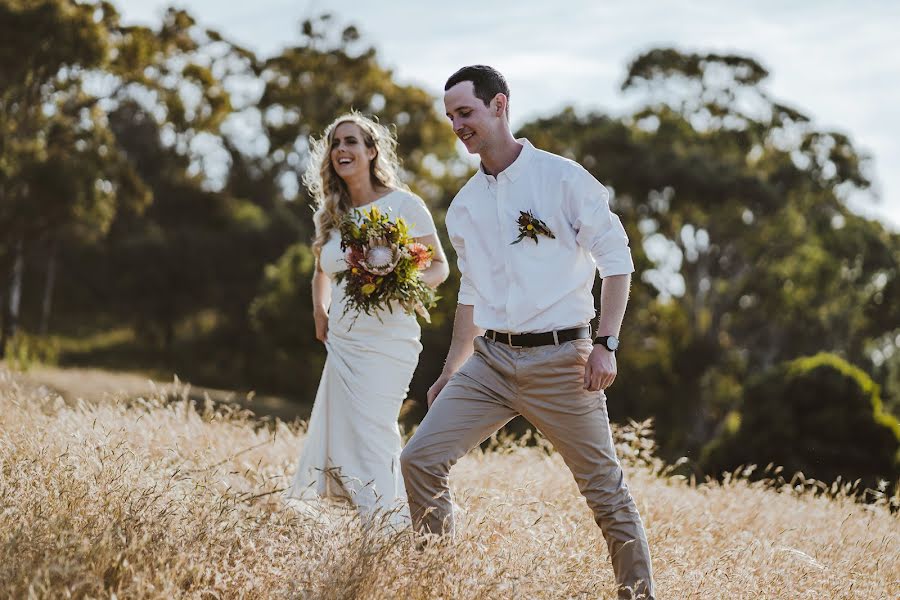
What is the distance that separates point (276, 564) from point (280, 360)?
19816 mm

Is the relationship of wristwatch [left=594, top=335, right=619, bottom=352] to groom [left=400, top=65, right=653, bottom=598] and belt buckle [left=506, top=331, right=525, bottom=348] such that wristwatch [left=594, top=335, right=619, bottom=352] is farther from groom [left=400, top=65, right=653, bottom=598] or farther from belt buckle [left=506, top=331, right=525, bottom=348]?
belt buckle [left=506, top=331, right=525, bottom=348]

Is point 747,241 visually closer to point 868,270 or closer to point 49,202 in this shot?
point 868,270

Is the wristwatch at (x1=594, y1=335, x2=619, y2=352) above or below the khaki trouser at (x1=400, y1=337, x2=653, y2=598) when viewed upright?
above

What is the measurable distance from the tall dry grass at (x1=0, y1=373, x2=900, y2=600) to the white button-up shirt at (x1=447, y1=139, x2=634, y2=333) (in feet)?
3.26

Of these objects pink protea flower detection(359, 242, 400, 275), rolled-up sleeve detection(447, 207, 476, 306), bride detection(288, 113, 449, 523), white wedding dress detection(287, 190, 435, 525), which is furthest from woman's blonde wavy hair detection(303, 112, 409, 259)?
rolled-up sleeve detection(447, 207, 476, 306)

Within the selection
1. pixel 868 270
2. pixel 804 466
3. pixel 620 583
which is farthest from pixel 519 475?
pixel 868 270

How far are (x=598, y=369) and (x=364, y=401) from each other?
7.84 ft

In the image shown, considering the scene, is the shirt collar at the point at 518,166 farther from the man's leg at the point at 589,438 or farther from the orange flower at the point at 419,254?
the orange flower at the point at 419,254

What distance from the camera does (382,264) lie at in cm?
567

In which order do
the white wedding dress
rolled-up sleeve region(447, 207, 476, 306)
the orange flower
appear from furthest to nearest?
the white wedding dress < the orange flower < rolled-up sleeve region(447, 207, 476, 306)

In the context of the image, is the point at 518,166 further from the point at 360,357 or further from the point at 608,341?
the point at 360,357

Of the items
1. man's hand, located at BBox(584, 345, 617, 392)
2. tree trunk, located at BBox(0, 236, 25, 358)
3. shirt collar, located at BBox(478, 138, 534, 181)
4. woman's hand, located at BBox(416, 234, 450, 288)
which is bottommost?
tree trunk, located at BBox(0, 236, 25, 358)

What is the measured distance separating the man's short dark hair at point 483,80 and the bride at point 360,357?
1.93 metres

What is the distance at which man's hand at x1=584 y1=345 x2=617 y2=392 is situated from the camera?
12.8 ft
